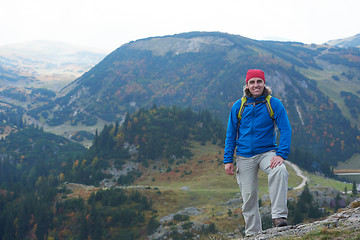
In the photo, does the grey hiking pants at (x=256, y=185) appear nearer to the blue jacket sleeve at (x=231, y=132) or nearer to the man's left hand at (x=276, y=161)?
the man's left hand at (x=276, y=161)

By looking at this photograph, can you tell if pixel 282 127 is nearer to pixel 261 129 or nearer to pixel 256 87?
pixel 261 129

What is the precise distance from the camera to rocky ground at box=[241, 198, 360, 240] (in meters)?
7.30

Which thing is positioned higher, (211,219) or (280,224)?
(280,224)

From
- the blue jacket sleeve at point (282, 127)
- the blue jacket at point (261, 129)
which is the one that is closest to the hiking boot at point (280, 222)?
the blue jacket sleeve at point (282, 127)

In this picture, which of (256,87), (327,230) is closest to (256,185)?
(327,230)

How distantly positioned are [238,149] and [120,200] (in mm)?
75360

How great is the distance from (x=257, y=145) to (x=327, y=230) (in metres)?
2.83

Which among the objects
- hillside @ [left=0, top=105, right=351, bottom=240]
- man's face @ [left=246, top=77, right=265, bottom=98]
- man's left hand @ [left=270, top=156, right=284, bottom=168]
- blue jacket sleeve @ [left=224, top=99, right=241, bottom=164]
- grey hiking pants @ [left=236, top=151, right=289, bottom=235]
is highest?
man's face @ [left=246, top=77, right=265, bottom=98]

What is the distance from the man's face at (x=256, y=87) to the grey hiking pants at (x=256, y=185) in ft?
5.94

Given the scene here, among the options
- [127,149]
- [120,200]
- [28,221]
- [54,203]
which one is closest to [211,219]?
[120,200]

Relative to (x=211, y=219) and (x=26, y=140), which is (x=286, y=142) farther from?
(x=26, y=140)

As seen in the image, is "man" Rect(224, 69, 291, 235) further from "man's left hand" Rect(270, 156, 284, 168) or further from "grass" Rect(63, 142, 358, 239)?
"grass" Rect(63, 142, 358, 239)

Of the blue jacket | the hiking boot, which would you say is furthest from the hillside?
the blue jacket

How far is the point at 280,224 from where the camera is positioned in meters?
8.62
